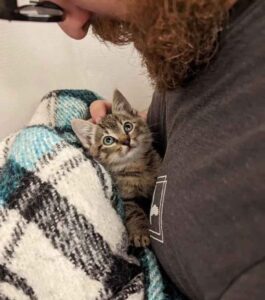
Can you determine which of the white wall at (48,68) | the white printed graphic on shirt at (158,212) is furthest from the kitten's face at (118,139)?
the white printed graphic on shirt at (158,212)

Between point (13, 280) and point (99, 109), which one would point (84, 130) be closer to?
point (99, 109)

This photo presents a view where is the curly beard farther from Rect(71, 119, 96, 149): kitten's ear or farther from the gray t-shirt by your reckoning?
Rect(71, 119, 96, 149): kitten's ear

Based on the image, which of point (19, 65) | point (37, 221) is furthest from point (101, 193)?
point (19, 65)

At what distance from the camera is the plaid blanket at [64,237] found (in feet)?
2.73

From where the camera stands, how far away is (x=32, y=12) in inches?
32.6

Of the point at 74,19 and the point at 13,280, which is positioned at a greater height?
the point at 74,19

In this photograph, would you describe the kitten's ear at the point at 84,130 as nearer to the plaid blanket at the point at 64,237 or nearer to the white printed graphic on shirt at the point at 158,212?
the plaid blanket at the point at 64,237

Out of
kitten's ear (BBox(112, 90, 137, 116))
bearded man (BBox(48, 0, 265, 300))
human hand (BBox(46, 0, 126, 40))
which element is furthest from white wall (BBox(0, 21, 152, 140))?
bearded man (BBox(48, 0, 265, 300))

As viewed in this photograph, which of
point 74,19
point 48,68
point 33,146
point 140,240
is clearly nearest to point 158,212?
point 140,240

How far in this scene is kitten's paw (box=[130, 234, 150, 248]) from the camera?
0.93 m

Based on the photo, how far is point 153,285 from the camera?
0.84 meters

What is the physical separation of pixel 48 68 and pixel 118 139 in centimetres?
28

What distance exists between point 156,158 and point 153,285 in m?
0.37

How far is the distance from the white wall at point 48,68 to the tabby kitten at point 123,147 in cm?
18
